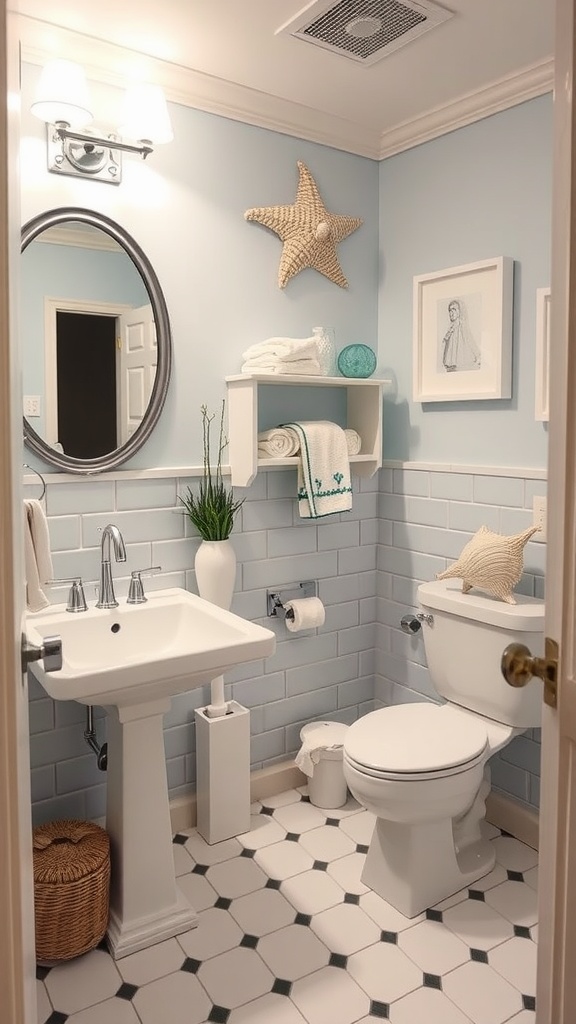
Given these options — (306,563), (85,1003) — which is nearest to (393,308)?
(306,563)

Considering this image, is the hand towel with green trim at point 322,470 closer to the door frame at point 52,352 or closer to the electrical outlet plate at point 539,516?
the electrical outlet plate at point 539,516

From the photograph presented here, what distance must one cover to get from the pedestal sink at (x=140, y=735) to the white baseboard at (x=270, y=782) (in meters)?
0.42

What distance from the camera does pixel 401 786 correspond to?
198cm

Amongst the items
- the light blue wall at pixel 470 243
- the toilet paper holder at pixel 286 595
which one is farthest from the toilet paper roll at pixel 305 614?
the light blue wall at pixel 470 243

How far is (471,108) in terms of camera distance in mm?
2457

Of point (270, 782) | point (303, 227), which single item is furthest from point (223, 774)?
point (303, 227)

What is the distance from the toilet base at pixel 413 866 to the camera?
2.11 m

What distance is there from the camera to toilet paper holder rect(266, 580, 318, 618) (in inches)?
105

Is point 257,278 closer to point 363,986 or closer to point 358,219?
point 358,219

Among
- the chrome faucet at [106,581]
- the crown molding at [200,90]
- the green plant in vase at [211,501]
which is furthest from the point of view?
the green plant in vase at [211,501]

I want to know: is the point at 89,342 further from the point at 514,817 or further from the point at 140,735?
the point at 514,817

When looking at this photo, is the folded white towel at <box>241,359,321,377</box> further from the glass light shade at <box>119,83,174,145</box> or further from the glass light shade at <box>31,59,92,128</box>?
the glass light shade at <box>31,59,92,128</box>

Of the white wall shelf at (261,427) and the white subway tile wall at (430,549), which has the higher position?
the white wall shelf at (261,427)

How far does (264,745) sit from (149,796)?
0.77 m
